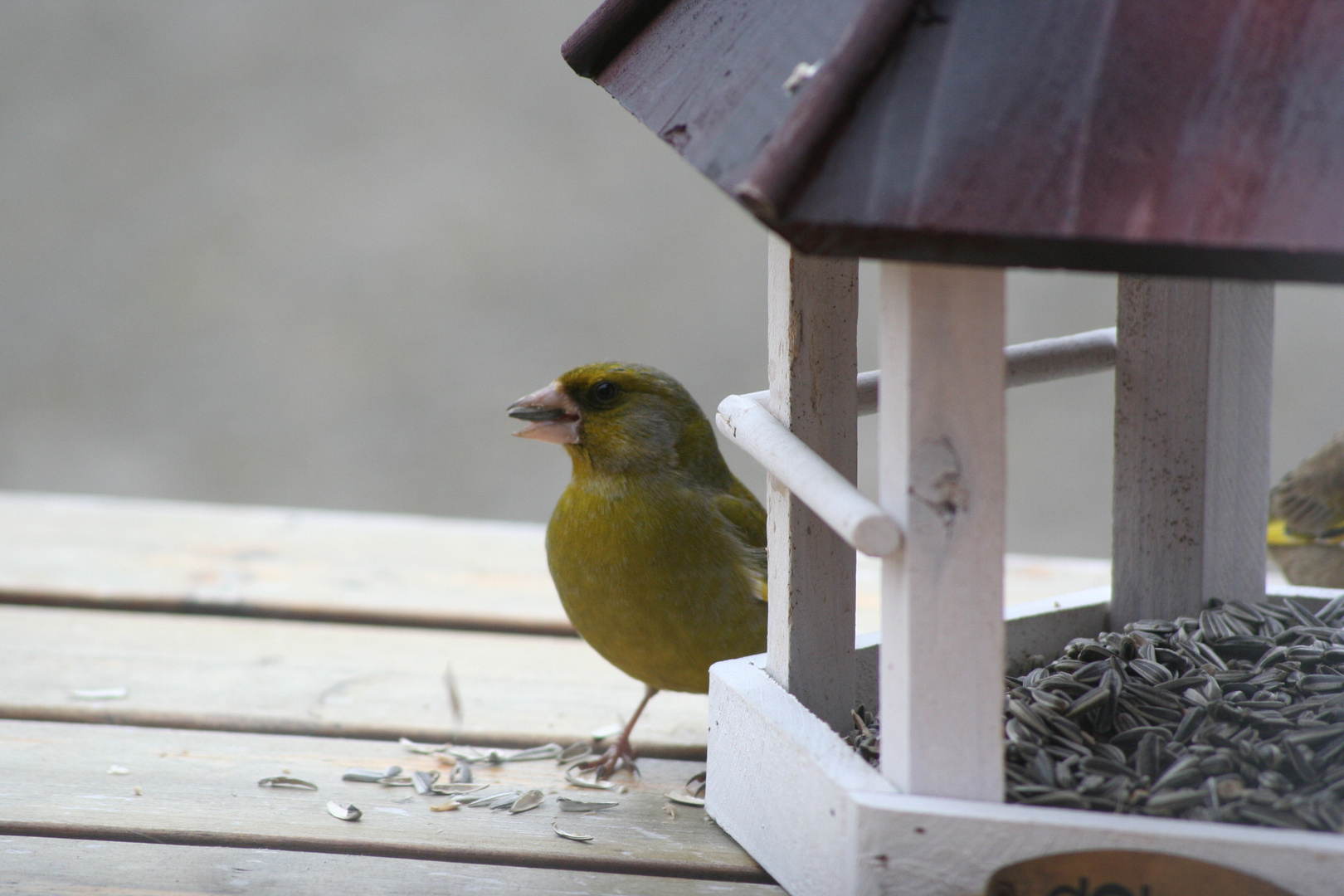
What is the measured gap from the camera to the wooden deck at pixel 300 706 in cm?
159

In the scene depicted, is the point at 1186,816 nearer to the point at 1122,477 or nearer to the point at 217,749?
the point at 1122,477

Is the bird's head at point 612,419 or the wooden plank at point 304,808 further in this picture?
the bird's head at point 612,419

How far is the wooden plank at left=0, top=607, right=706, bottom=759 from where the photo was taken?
6.75 feet

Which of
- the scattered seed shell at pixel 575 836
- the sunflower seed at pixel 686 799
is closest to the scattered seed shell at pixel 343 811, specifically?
the scattered seed shell at pixel 575 836

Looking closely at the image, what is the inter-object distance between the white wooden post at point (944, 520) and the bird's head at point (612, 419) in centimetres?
85

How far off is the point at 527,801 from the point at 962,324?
89 cm

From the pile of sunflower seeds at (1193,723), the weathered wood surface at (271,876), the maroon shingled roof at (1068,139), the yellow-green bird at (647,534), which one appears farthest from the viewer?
the yellow-green bird at (647,534)

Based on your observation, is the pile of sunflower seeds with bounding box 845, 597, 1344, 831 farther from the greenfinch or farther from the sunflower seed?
the greenfinch

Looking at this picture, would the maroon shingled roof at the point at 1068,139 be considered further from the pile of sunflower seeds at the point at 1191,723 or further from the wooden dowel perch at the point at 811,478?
the pile of sunflower seeds at the point at 1191,723

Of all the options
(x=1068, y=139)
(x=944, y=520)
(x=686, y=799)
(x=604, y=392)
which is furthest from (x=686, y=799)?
(x=1068, y=139)

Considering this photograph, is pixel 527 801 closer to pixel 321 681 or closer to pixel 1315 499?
pixel 321 681

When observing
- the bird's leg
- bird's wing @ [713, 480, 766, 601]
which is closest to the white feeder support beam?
bird's wing @ [713, 480, 766, 601]

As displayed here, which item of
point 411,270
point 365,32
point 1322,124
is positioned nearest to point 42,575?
point 1322,124

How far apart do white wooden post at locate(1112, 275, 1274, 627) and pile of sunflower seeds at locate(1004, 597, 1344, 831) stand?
0.09 m
